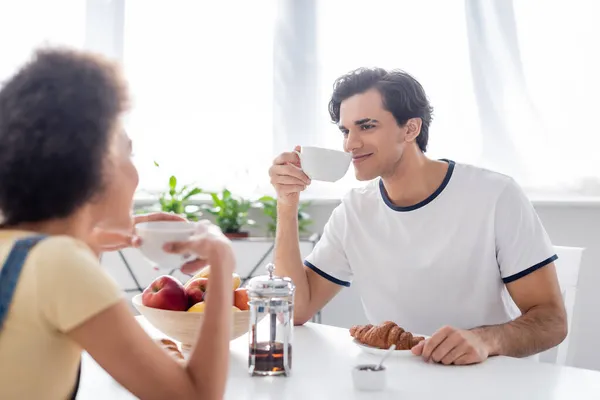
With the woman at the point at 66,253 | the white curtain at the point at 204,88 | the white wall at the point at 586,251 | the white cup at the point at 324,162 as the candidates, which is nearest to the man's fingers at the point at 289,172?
the white cup at the point at 324,162

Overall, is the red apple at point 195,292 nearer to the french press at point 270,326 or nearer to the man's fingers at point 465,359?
the french press at point 270,326

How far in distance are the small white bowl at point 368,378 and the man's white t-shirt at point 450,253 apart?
725 millimetres

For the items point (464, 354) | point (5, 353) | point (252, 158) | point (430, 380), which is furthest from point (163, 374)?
point (252, 158)

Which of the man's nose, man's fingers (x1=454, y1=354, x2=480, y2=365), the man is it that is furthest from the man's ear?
man's fingers (x1=454, y1=354, x2=480, y2=365)

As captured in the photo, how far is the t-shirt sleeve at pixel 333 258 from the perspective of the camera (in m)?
1.94

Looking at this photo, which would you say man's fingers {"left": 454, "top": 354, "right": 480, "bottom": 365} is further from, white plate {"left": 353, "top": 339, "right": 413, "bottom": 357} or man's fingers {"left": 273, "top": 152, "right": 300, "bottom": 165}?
man's fingers {"left": 273, "top": 152, "right": 300, "bottom": 165}

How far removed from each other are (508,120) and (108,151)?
2301 mm

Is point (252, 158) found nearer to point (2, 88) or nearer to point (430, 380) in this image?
point (430, 380)

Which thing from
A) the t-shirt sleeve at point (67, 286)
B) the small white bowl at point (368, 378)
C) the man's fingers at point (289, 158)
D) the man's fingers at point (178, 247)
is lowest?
the small white bowl at point (368, 378)

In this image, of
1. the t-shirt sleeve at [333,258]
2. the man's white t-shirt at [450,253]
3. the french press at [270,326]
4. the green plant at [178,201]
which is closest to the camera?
the french press at [270,326]

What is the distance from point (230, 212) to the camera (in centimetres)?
316

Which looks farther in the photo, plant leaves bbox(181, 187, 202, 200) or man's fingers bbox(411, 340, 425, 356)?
plant leaves bbox(181, 187, 202, 200)

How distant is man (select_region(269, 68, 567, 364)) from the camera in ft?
5.69

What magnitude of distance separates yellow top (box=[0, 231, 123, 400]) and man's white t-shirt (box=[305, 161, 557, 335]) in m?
1.14
